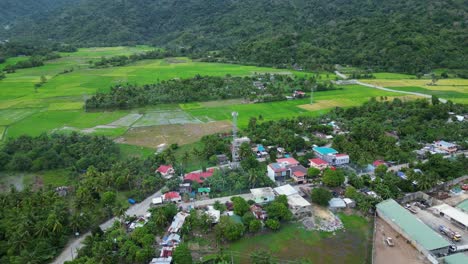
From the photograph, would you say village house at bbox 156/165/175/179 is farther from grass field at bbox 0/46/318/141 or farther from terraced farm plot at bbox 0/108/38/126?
terraced farm plot at bbox 0/108/38/126

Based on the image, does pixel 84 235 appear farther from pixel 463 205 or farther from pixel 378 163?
pixel 463 205

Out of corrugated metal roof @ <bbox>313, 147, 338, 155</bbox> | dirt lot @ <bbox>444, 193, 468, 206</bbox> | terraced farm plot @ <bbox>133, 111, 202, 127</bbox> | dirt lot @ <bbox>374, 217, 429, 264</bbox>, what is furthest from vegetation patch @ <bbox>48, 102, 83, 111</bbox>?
dirt lot @ <bbox>444, 193, 468, 206</bbox>

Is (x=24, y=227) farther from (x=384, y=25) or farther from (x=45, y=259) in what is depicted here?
(x=384, y=25)

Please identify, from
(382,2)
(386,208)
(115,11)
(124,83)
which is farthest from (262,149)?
(115,11)

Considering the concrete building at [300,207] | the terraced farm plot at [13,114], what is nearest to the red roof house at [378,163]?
the concrete building at [300,207]

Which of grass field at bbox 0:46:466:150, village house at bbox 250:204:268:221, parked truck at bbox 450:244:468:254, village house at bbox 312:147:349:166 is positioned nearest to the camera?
parked truck at bbox 450:244:468:254

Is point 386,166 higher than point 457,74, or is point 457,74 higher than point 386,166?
point 457,74
